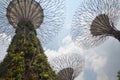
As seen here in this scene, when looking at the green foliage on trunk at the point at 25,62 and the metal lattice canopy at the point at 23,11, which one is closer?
the green foliage on trunk at the point at 25,62

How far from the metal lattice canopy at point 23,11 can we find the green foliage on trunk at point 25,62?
332 cm

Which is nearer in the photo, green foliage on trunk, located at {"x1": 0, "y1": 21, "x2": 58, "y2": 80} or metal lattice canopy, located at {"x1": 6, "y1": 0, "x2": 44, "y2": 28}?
green foliage on trunk, located at {"x1": 0, "y1": 21, "x2": 58, "y2": 80}

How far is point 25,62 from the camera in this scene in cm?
1991

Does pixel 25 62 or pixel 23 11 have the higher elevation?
pixel 25 62

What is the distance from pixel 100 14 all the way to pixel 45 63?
11.2 m

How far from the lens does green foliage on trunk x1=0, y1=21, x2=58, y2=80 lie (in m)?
18.5

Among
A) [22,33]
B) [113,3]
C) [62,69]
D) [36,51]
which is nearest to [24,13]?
[22,33]

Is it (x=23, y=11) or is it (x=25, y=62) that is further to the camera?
(x=23, y=11)

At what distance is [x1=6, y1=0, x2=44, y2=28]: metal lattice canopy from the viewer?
27.0 m

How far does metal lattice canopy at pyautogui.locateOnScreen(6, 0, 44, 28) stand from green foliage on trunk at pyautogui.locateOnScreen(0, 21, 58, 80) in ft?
10.9

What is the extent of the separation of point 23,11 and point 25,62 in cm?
857

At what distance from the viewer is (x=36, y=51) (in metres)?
21.8

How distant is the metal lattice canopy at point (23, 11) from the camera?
88.5 ft

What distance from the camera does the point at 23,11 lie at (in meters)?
27.0
